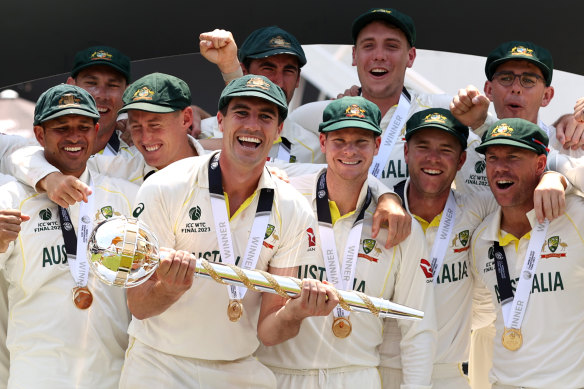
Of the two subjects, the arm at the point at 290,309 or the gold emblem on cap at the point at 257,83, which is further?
the gold emblem on cap at the point at 257,83

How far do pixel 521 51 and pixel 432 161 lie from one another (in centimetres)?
105

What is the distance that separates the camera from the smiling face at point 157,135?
5.01 metres

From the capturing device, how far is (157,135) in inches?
197

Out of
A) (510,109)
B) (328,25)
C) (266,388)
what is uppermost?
Answer: (328,25)

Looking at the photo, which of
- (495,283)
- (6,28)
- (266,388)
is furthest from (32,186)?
(495,283)

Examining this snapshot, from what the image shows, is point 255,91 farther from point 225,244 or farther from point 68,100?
point 68,100

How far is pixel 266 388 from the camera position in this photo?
14.7 ft

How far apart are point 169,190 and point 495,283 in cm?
193

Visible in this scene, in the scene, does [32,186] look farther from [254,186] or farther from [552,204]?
[552,204]

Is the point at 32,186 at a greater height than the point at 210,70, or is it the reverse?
the point at 210,70

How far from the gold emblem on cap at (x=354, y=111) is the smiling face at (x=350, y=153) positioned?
0.08 m

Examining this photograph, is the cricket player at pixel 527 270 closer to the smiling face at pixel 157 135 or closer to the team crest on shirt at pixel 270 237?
the team crest on shirt at pixel 270 237

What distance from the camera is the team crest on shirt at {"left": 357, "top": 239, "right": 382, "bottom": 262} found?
15.6ft


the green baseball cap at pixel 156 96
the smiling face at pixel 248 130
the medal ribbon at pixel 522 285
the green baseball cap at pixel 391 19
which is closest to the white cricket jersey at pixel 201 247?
→ the smiling face at pixel 248 130
